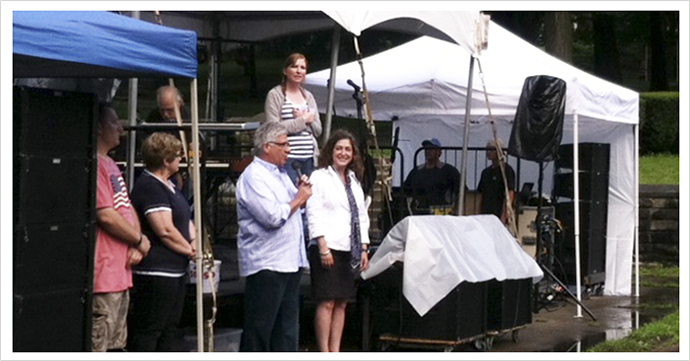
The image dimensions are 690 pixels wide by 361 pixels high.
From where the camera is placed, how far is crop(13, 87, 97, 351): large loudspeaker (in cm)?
738

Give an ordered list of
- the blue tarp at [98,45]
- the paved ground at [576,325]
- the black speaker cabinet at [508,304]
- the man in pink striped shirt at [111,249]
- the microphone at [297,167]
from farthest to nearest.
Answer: the paved ground at [576,325] < the black speaker cabinet at [508,304] < the microphone at [297,167] < the man in pink striped shirt at [111,249] < the blue tarp at [98,45]

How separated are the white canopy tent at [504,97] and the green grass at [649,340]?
215 cm

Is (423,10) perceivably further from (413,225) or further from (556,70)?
(556,70)

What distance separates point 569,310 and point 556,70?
2.70 m

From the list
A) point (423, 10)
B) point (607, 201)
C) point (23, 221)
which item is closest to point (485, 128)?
point (607, 201)

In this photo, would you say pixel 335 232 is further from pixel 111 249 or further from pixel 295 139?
pixel 111 249

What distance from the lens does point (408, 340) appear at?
10.4 metres

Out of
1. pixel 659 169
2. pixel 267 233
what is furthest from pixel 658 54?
pixel 267 233

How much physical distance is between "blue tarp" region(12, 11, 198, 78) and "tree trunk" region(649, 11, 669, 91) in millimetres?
32341

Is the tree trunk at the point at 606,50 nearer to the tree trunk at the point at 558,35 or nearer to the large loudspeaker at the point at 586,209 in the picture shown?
the tree trunk at the point at 558,35

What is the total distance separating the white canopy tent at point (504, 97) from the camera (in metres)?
13.9

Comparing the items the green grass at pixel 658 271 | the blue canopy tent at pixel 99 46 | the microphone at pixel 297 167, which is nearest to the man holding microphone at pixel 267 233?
the blue canopy tent at pixel 99 46

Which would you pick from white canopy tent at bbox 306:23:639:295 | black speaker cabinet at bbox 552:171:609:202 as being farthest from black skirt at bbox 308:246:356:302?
black speaker cabinet at bbox 552:171:609:202

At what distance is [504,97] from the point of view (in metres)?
13.8
